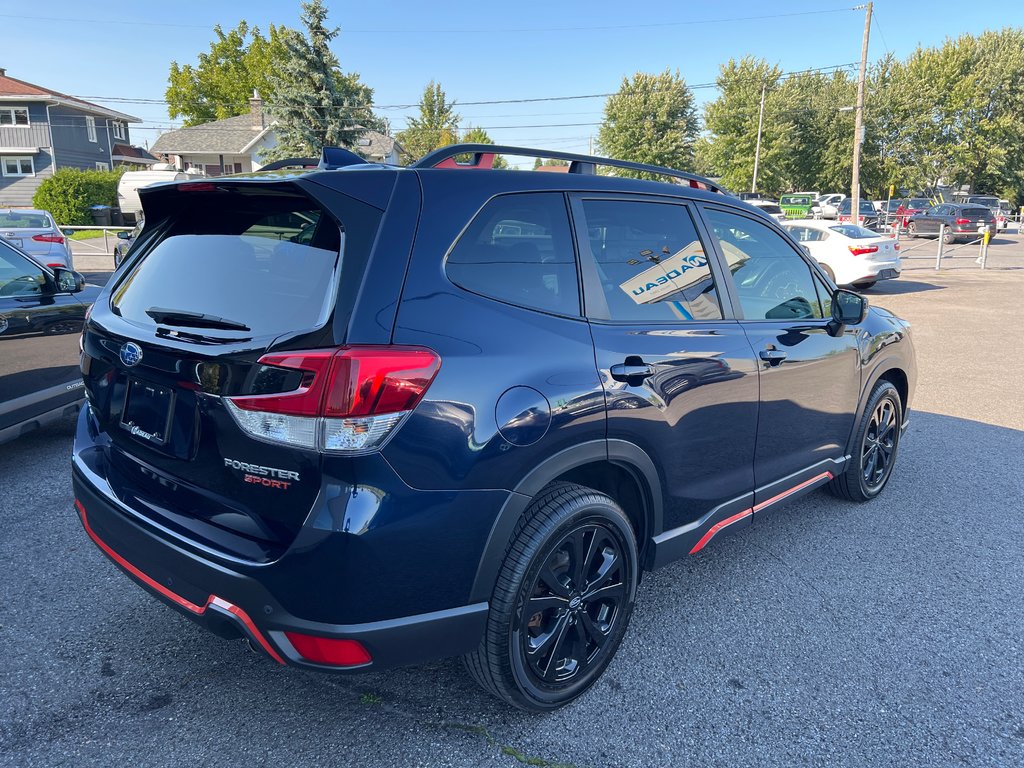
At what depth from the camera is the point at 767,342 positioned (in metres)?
3.28

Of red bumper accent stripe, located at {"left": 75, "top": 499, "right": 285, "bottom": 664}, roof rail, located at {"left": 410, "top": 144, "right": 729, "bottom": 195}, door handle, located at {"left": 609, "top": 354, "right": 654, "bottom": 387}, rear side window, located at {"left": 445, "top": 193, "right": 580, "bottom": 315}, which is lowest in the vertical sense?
red bumper accent stripe, located at {"left": 75, "top": 499, "right": 285, "bottom": 664}

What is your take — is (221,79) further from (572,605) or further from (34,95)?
(572,605)

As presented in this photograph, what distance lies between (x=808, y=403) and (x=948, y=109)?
208ft

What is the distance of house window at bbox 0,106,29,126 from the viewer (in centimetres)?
4134

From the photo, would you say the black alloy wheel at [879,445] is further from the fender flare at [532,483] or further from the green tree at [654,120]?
the green tree at [654,120]

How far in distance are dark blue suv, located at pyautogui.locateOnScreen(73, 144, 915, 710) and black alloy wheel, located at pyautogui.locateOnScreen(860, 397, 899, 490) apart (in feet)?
5.50

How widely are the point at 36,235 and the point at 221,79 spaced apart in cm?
5650

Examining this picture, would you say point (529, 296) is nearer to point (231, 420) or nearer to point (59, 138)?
point (231, 420)

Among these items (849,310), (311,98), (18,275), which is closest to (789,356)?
(849,310)

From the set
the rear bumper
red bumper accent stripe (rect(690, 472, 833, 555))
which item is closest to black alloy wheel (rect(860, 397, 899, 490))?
red bumper accent stripe (rect(690, 472, 833, 555))

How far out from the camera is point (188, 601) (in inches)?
86.5

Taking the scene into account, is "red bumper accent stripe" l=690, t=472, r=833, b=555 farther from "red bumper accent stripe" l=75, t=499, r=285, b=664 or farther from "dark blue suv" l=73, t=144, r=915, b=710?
"red bumper accent stripe" l=75, t=499, r=285, b=664

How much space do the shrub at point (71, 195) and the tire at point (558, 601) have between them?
39777 mm

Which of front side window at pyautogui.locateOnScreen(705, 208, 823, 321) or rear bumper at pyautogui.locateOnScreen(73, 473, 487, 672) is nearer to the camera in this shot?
rear bumper at pyautogui.locateOnScreen(73, 473, 487, 672)
